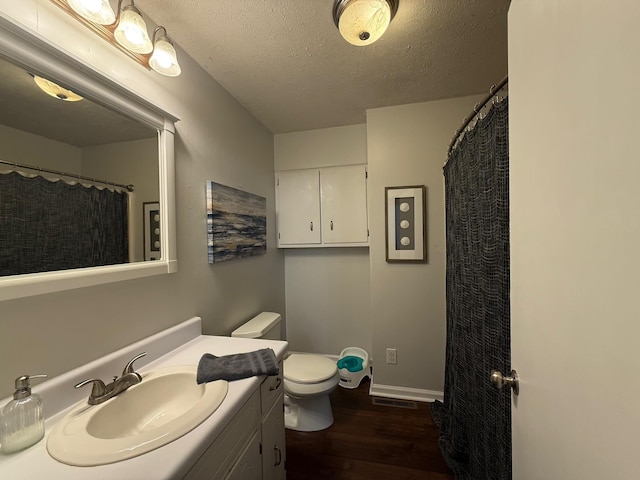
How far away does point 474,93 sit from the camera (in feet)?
6.23

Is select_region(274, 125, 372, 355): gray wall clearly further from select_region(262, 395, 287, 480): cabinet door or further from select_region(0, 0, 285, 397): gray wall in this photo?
select_region(262, 395, 287, 480): cabinet door

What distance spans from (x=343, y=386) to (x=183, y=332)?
1518 mm

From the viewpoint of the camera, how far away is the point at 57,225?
83 cm

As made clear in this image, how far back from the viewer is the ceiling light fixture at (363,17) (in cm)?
107

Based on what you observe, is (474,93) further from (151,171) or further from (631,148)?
(151,171)

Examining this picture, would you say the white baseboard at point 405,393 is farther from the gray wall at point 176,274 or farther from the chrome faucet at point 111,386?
the chrome faucet at point 111,386

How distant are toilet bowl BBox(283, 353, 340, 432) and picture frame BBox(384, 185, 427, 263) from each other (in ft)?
3.23

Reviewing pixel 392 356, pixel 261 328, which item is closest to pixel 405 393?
pixel 392 356

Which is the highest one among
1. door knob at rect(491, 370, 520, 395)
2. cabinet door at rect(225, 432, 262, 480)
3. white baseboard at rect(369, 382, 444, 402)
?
door knob at rect(491, 370, 520, 395)

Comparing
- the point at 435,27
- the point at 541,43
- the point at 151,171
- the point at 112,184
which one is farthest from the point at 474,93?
the point at 112,184

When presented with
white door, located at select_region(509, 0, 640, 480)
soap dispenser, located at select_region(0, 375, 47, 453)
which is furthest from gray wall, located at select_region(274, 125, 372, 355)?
soap dispenser, located at select_region(0, 375, 47, 453)

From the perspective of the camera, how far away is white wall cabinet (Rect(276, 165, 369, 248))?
2.39m

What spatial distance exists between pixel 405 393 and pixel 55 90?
2.67 metres

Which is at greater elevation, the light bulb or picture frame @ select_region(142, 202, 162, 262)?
the light bulb
